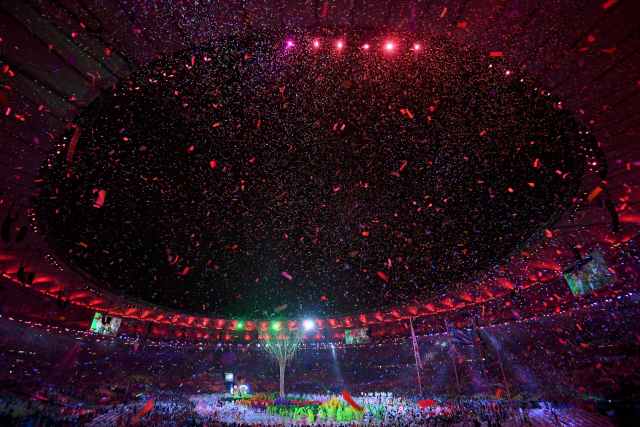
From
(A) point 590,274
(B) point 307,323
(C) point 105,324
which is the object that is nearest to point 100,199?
(A) point 590,274

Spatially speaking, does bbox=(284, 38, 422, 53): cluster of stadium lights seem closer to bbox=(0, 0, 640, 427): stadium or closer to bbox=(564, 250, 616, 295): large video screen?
bbox=(0, 0, 640, 427): stadium

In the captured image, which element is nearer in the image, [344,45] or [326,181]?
[344,45]

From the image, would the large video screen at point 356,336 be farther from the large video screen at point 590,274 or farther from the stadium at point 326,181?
the large video screen at point 590,274

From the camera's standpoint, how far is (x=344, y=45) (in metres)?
5.55

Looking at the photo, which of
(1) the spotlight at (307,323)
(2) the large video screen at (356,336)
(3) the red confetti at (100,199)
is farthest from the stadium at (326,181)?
(2) the large video screen at (356,336)

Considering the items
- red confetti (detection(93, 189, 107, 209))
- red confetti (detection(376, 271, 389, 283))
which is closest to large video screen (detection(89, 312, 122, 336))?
red confetti (detection(93, 189, 107, 209))

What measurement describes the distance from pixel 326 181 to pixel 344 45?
601 cm

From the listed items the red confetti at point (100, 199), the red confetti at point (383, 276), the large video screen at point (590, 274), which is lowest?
the large video screen at point (590, 274)

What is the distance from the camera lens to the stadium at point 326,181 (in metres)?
4.49

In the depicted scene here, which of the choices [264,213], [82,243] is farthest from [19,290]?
[264,213]

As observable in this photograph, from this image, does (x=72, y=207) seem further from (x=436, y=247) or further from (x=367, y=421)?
(x=367, y=421)

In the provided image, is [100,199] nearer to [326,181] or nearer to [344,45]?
[326,181]

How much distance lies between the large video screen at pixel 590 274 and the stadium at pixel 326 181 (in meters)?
0.09

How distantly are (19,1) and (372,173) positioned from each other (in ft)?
30.0
